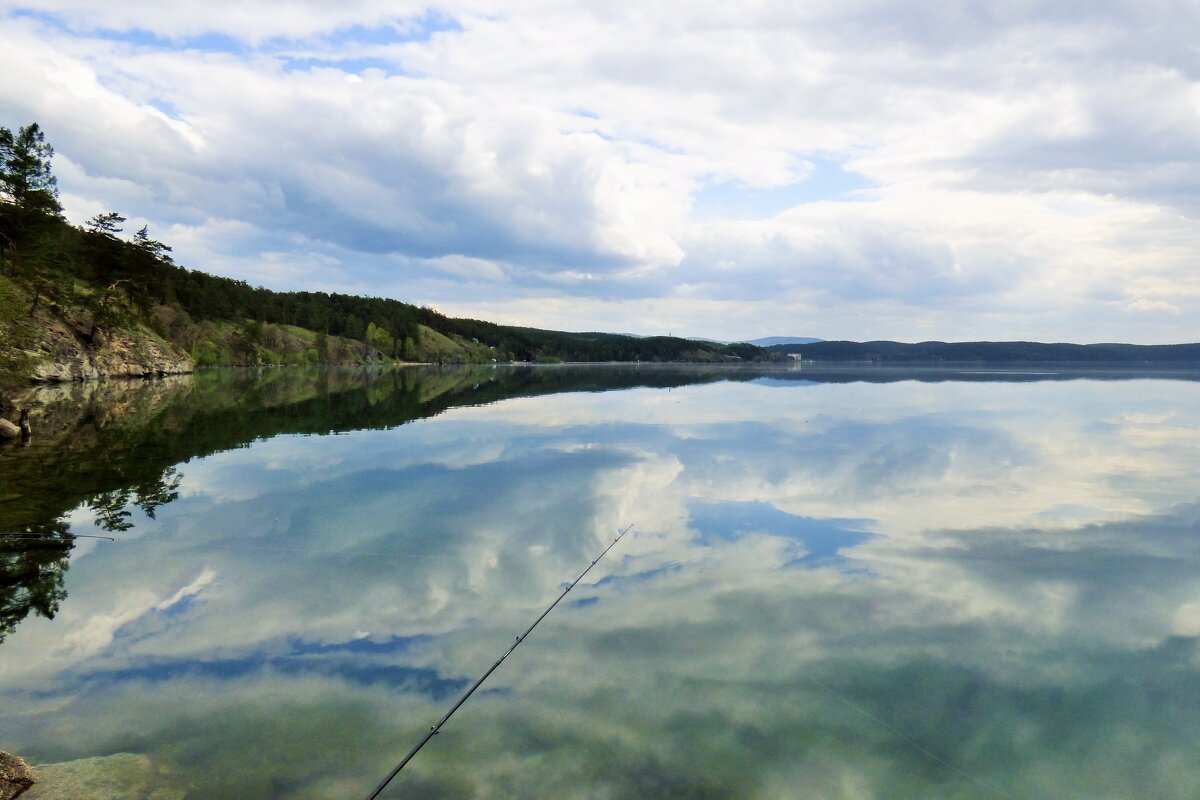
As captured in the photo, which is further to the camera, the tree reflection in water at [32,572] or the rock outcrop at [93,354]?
the rock outcrop at [93,354]

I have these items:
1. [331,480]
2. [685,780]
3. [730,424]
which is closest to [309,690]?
[685,780]

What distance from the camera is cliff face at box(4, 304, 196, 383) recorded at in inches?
2820

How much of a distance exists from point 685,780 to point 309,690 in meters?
5.93

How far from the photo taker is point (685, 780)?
799 centimetres

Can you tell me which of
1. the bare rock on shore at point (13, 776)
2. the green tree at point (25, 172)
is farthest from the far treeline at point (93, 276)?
the bare rock on shore at point (13, 776)

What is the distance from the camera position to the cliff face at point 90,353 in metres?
71.6

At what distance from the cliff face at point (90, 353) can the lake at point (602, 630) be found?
181 ft

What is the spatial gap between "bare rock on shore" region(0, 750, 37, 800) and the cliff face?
66.9 m

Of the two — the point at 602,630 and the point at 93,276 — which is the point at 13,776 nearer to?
the point at 602,630

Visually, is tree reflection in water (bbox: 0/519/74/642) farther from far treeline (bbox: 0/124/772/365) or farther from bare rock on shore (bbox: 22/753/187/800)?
far treeline (bbox: 0/124/772/365)

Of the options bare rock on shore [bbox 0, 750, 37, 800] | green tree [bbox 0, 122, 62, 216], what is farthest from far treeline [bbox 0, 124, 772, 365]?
bare rock on shore [bbox 0, 750, 37, 800]

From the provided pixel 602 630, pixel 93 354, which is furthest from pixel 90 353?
pixel 602 630

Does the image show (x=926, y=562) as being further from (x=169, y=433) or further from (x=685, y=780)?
(x=169, y=433)

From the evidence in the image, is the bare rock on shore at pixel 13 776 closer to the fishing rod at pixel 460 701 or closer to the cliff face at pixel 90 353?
the fishing rod at pixel 460 701
